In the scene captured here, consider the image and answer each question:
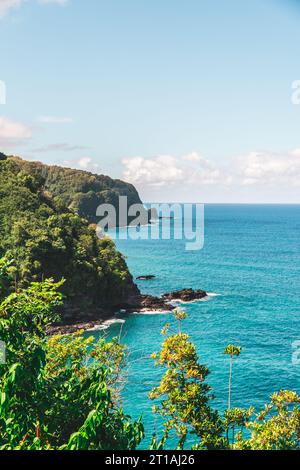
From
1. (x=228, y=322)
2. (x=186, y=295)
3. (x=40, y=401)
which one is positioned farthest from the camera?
(x=186, y=295)

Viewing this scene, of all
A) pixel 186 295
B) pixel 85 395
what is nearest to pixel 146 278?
pixel 186 295

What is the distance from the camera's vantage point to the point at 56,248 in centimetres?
4703

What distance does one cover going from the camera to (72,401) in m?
7.45

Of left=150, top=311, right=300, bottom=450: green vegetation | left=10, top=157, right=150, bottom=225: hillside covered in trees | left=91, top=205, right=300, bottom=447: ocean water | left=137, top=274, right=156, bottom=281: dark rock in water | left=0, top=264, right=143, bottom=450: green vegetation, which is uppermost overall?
left=10, top=157, right=150, bottom=225: hillside covered in trees

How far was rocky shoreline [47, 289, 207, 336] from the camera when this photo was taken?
42.1 meters

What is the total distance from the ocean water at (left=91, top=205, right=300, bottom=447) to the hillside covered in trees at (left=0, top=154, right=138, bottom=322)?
574 cm

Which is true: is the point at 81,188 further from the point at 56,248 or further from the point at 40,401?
the point at 40,401

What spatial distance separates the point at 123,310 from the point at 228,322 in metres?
11.8

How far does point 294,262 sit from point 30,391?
81398 mm

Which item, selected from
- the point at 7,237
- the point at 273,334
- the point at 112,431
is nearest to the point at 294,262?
the point at 273,334

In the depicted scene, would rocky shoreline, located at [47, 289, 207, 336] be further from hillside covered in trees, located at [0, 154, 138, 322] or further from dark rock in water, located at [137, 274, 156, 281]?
dark rock in water, located at [137, 274, 156, 281]

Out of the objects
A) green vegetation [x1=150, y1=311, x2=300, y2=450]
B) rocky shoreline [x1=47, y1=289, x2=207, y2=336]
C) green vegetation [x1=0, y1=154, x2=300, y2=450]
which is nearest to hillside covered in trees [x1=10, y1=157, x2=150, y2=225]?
rocky shoreline [x1=47, y1=289, x2=207, y2=336]

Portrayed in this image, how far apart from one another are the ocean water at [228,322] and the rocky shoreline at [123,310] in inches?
79.4
